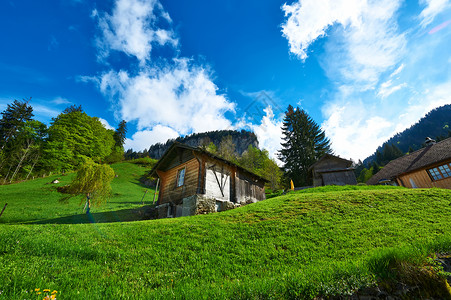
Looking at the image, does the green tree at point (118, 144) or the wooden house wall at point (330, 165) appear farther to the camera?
the green tree at point (118, 144)

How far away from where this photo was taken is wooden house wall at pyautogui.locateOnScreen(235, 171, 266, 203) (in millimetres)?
19500

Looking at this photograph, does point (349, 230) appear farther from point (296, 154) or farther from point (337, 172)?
point (296, 154)

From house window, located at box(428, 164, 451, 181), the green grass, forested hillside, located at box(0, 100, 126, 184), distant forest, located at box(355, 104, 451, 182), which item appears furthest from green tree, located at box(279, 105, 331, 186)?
distant forest, located at box(355, 104, 451, 182)

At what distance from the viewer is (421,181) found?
2228 cm

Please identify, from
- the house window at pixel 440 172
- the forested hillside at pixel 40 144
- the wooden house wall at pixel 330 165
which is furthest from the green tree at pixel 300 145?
the forested hillside at pixel 40 144

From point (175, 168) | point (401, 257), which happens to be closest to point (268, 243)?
point (401, 257)

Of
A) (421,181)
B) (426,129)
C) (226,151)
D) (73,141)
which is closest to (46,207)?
(73,141)

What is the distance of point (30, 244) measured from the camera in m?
6.19

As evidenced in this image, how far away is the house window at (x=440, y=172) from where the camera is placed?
2014 centimetres

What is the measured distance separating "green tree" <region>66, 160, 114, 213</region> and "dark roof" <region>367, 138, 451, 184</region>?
119 feet

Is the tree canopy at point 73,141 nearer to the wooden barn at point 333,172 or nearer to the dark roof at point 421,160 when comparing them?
the wooden barn at point 333,172

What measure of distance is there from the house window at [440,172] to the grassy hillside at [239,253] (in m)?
14.0

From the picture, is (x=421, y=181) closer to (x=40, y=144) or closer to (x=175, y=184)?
(x=175, y=184)

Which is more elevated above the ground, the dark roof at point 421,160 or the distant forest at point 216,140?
the distant forest at point 216,140
